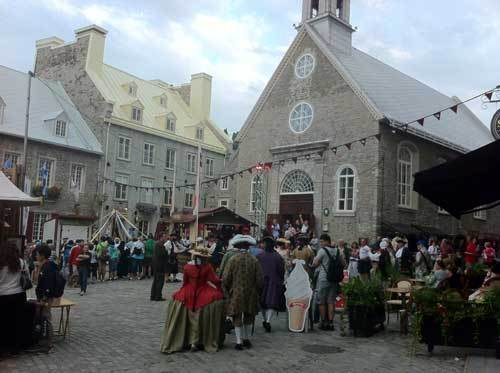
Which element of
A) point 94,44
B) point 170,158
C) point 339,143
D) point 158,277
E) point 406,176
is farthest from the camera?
point 170,158

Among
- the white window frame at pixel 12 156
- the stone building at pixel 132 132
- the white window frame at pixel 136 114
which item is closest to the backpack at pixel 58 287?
the white window frame at pixel 12 156

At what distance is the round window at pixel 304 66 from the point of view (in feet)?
83.3

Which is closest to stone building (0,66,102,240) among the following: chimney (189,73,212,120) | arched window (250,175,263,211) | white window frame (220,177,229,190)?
white window frame (220,177,229,190)

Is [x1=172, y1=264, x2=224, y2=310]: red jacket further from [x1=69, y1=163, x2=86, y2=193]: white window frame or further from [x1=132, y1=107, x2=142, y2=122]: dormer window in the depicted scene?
[x1=132, y1=107, x2=142, y2=122]: dormer window

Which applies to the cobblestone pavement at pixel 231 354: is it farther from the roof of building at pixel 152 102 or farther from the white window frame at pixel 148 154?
the roof of building at pixel 152 102

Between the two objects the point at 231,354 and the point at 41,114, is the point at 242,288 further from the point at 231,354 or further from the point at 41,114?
the point at 41,114

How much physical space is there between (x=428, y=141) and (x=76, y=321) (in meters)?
19.7

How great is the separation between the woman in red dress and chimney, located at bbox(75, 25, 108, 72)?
2955 centimetres

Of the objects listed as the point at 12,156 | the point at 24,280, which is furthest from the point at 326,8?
the point at 24,280

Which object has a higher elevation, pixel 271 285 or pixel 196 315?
pixel 271 285

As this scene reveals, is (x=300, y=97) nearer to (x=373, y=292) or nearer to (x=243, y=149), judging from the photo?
(x=243, y=149)

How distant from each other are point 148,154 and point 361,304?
2770 cm

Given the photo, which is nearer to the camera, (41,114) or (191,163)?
(41,114)

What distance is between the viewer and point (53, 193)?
28016mm
